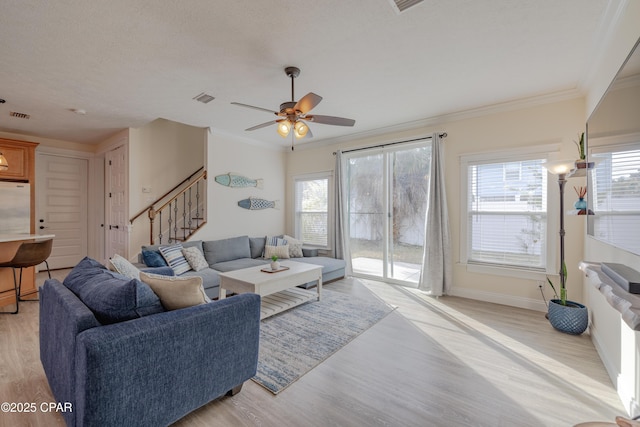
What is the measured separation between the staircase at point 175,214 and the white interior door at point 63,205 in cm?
250

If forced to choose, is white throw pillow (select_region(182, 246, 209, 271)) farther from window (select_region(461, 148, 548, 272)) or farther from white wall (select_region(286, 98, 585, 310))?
window (select_region(461, 148, 548, 272))

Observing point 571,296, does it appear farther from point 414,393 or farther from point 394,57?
point 394,57

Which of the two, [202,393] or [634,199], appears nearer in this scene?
[634,199]

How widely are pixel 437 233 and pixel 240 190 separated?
147 inches

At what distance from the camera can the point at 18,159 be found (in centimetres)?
493

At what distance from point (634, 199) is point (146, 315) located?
9.09ft

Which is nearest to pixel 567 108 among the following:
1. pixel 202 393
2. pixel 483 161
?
pixel 483 161

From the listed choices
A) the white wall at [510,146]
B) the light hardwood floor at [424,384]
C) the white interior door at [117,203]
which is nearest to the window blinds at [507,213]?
the white wall at [510,146]

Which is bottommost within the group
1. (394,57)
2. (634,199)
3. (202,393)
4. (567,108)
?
(202,393)

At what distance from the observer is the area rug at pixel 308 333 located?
2.30m

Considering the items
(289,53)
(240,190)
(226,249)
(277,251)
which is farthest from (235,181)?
(289,53)

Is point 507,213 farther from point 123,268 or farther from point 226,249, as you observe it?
point 123,268

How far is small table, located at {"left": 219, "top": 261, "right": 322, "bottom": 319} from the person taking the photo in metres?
3.15

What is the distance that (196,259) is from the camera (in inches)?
163
